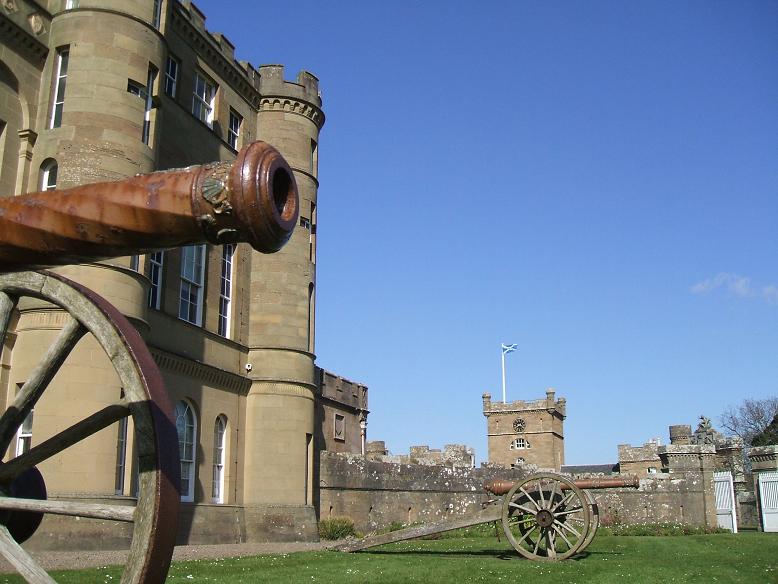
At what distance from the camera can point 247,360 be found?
23.4 meters

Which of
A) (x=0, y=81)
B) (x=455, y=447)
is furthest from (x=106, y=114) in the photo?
(x=455, y=447)

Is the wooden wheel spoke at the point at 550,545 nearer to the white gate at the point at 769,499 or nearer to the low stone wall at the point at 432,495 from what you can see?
the low stone wall at the point at 432,495

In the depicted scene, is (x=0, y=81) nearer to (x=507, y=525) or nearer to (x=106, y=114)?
(x=106, y=114)

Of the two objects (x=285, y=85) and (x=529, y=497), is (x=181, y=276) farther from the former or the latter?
(x=529, y=497)

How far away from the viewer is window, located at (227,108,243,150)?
942 inches

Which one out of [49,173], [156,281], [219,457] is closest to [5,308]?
[49,173]

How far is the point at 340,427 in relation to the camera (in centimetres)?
3331

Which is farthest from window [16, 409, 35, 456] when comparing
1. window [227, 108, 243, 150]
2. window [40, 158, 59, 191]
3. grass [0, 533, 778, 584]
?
window [227, 108, 243, 150]

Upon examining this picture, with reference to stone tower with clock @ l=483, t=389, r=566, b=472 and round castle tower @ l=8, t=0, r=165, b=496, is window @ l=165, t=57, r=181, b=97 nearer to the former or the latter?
round castle tower @ l=8, t=0, r=165, b=496

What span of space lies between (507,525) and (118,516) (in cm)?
1221

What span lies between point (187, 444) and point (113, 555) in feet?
20.2

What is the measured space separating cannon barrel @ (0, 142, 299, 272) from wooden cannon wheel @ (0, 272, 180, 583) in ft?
3.89

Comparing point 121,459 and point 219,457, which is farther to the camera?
point 219,457

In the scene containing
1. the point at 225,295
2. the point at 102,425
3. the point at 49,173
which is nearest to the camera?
the point at 102,425
